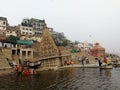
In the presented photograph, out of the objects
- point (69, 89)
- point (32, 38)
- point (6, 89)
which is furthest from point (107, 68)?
point (32, 38)

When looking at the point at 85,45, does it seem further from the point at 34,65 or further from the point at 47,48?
the point at 34,65

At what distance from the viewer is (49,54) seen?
81875mm

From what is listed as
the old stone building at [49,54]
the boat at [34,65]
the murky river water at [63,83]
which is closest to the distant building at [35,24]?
the old stone building at [49,54]

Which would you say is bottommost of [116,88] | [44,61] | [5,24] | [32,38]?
[116,88]

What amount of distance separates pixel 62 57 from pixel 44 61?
7.61 meters

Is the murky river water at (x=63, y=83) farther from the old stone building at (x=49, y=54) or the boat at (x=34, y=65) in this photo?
the old stone building at (x=49, y=54)

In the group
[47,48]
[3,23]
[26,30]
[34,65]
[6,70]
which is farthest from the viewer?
[26,30]

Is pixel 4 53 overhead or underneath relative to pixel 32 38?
underneath

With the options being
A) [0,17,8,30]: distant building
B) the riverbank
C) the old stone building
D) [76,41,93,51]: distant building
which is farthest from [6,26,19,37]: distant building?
[76,41,93,51]: distant building

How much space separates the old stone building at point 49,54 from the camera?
263ft

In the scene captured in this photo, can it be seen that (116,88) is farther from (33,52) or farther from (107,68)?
(33,52)

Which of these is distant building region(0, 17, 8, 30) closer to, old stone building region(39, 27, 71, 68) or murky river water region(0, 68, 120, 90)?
old stone building region(39, 27, 71, 68)

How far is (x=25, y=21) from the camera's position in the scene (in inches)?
5153

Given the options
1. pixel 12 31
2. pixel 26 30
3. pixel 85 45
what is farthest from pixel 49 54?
pixel 85 45
